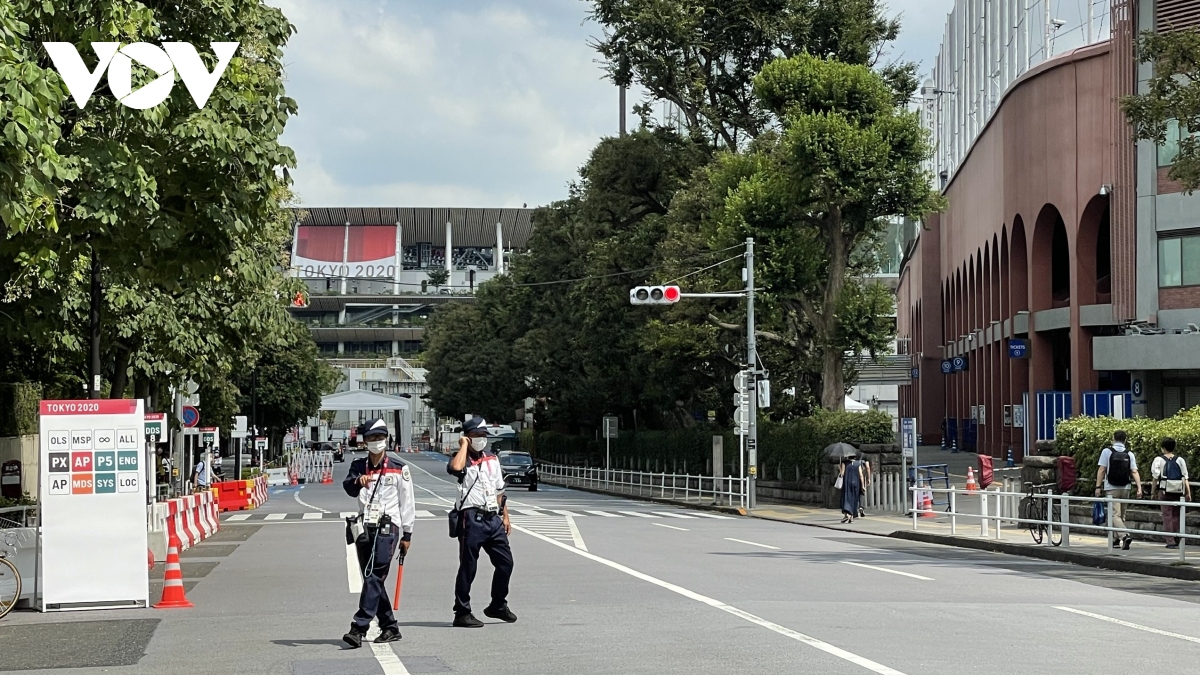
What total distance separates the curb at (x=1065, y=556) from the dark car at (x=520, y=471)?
111 feet

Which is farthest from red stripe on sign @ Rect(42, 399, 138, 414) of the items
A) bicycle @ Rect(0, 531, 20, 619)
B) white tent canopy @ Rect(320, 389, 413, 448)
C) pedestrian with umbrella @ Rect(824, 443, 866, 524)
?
white tent canopy @ Rect(320, 389, 413, 448)

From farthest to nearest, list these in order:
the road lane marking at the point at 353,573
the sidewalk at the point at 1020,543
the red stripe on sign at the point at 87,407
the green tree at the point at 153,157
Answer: the sidewalk at the point at 1020,543 < the road lane marking at the point at 353,573 < the red stripe on sign at the point at 87,407 < the green tree at the point at 153,157

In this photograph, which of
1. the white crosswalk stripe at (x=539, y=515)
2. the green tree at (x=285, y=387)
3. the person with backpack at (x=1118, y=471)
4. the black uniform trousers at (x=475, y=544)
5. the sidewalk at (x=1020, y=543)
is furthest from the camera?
the green tree at (x=285, y=387)

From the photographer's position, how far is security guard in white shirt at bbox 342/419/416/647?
1155 centimetres

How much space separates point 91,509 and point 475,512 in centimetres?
555

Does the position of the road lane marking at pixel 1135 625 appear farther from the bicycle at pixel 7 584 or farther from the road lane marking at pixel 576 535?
the road lane marking at pixel 576 535

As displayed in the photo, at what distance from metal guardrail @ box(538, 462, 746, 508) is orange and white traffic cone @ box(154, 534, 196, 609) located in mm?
27477

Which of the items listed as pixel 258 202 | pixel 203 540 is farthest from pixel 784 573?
pixel 203 540

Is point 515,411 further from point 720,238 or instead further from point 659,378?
point 720,238

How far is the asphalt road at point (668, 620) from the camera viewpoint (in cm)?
1075

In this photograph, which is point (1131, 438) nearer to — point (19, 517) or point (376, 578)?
point (19, 517)

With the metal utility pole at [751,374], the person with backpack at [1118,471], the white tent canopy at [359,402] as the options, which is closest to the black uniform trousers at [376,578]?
the person with backpack at [1118,471]

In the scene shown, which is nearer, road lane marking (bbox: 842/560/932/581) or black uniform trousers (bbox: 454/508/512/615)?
black uniform trousers (bbox: 454/508/512/615)

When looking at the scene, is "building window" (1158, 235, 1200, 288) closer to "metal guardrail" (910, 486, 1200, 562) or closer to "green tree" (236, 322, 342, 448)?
"metal guardrail" (910, 486, 1200, 562)
